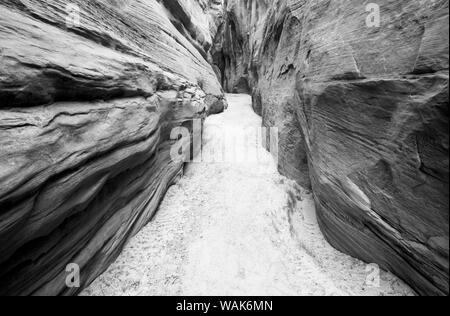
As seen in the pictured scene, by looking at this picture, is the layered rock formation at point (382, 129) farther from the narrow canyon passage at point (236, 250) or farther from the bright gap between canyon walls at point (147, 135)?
the narrow canyon passage at point (236, 250)

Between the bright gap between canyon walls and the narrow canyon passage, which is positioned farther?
the narrow canyon passage

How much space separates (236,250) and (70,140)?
440cm

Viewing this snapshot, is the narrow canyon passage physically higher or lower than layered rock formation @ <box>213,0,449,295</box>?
lower

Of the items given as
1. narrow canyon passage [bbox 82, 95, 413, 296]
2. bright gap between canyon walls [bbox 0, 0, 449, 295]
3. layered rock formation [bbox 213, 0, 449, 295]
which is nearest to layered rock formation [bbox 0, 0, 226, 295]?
bright gap between canyon walls [bbox 0, 0, 449, 295]

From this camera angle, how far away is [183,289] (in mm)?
4066

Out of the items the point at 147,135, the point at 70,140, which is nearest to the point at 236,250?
the point at 147,135

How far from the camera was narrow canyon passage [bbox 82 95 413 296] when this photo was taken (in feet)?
13.4

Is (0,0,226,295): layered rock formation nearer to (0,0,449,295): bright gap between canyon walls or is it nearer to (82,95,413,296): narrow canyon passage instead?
(0,0,449,295): bright gap between canyon walls

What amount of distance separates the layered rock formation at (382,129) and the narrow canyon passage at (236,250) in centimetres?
80

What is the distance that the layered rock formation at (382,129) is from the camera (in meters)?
3.06

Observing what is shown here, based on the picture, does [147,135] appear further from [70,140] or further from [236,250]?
[236,250]

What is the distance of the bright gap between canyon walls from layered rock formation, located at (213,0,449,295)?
0.9 inches
